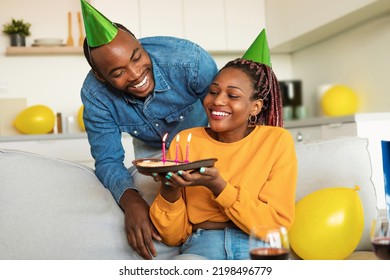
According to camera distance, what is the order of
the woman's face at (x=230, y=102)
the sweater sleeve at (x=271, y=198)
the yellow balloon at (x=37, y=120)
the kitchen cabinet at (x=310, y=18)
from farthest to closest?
the yellow balloon at (x=37, y=120) → the kitchen cabinet at (x=310, y=18) → the woman's face at (x=230, y=102) → the sweater sleeve at (x=271, y=198)

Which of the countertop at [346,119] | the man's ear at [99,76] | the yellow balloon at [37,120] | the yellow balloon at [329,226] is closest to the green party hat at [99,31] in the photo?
the man's ear at [99,76]

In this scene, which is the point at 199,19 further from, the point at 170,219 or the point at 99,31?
the point at 170,219

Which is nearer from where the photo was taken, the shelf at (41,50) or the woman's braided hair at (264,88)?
the woman's braided hair at (264,88)

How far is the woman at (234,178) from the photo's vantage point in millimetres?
1190

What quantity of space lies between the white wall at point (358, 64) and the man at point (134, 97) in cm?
167

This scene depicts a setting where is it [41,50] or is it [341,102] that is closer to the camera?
[341,102]

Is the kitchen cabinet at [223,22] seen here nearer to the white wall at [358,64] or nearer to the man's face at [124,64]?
the white wall at [358,64]

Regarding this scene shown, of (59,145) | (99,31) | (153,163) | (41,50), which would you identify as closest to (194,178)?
(153,163)

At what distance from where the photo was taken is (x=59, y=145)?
10.8ft

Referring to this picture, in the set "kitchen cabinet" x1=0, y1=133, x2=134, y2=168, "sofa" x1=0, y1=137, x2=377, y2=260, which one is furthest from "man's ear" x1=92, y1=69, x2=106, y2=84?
"kitchen cabinet" x1=0, y1=133, x2=134, y2=168

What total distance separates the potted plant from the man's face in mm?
2458

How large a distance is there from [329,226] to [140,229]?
0.44 metres
